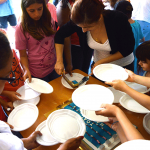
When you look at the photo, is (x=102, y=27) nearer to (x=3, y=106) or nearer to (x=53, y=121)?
(x=53, y=121)

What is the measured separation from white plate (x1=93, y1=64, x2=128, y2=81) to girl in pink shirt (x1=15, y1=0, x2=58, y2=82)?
2.20 ft

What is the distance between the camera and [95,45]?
4.79ft

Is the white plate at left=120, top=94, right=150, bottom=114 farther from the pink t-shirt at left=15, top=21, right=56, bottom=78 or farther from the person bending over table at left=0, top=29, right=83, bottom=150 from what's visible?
the pink t-shirt at left=15, top=21, right=56, bottom=78

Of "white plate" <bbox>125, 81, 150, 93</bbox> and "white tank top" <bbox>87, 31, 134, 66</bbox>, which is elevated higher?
"white tank top" <bbox>87, 31, 134, 66</bbox>

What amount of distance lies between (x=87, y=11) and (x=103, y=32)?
0.38 metres

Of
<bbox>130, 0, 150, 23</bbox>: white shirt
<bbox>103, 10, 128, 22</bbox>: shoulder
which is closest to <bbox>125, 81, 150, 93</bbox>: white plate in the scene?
<bbox>103, 10, 128, 22</bbox>: shoulder

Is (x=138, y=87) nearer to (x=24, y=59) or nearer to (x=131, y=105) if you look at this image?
(x=131, y=105)

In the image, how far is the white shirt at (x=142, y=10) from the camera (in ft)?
9.92

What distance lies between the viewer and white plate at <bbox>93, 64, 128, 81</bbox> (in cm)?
131

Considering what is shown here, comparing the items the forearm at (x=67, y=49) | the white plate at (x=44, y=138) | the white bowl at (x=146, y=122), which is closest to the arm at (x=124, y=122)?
the white bowl at (x=146, y=122)

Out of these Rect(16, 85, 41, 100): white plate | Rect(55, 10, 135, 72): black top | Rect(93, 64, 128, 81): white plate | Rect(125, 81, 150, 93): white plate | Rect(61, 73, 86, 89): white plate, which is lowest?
Rect(125, 81, 150, 93): white plate

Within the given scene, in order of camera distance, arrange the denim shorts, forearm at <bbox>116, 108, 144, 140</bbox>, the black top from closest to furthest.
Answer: forearm at <bbox>116, 108, 144, 140</bbox> < the black top < the denim shorts

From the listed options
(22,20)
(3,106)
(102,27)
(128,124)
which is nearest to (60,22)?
(22,20)

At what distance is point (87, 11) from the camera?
1.09m
